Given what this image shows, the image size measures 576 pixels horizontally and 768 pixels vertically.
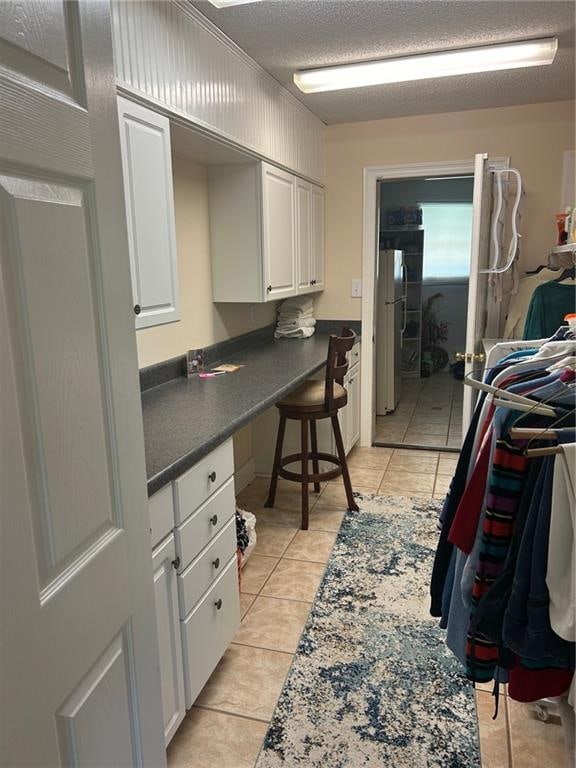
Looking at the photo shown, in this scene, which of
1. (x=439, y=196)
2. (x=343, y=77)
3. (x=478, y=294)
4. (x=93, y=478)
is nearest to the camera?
(x=93, y=478)

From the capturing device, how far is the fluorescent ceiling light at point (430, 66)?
2.67m

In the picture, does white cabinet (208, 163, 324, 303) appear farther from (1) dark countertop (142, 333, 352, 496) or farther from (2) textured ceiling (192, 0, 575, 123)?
(2) textured ceiling (192, 0, 575, 123)

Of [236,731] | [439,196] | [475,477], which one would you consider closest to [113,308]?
[475,477]

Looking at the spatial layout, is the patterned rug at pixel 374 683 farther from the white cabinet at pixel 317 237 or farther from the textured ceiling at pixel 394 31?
the textured ceiling at pixel 394 31

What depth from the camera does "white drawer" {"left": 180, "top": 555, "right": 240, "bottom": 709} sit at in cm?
171

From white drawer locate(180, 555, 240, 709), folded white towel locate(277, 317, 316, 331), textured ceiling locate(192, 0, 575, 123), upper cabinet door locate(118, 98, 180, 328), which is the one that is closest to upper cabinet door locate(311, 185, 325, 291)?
folded white towel locate(277, 317, 316, 331)

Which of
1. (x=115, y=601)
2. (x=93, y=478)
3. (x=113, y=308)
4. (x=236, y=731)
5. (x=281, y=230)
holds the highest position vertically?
(x=281, y=230)

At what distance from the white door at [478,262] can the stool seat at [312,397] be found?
0.73 meters

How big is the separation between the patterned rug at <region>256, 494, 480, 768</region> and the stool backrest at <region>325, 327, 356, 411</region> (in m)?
0.85

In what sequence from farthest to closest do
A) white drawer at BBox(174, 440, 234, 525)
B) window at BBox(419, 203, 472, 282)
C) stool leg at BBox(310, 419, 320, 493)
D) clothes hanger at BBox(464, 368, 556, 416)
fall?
1. window at BBox(419, 203, 472, 282)
2. stool leg at BBox(310, 419, 320, 493)
3. white drawer at BBox(174, 440, 234, 525)
4. clothes hanger at BBox(464, 368, 556, 416)

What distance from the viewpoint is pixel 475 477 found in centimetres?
136

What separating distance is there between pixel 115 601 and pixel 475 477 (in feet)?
2.83

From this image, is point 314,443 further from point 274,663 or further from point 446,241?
point 446,241

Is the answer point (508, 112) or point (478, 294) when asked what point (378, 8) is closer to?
point (478, 294)
